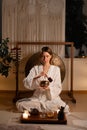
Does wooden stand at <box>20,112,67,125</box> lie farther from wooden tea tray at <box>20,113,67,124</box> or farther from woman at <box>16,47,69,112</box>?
woman at <box>16,47,69,112</box>

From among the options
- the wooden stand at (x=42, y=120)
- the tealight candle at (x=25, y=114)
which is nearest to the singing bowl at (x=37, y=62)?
the tealight candle at (x=25, y=114)

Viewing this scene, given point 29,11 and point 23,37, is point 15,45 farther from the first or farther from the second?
point 29,11

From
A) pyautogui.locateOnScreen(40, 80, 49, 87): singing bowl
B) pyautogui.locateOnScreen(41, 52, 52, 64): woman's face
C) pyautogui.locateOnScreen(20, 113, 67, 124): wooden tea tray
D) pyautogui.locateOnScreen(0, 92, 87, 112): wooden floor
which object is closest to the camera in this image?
pyautogui.locateOnScreen(20, 113, 67, 124): wooden tea tray

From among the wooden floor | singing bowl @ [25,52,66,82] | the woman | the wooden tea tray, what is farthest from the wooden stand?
singing bowl @ [25,52,66,82]

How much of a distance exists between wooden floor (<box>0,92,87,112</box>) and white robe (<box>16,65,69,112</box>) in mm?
417

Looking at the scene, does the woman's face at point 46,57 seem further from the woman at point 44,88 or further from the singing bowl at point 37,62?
the singing bowl at point 37,62

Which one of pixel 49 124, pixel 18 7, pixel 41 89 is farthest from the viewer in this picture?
pixel 18 7

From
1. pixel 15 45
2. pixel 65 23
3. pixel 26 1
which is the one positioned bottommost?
pixel 15 45

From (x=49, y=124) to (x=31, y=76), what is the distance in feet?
2.84

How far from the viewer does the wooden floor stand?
4.82 m

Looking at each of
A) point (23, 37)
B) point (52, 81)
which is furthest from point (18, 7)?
point (52, 81)

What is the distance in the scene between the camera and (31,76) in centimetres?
451

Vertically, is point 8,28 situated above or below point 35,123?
above

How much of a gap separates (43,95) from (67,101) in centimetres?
103
